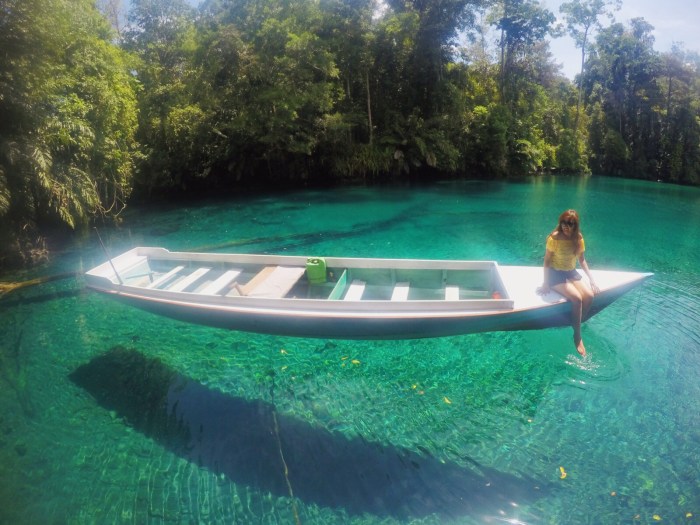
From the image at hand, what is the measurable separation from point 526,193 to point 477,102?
11.0 m

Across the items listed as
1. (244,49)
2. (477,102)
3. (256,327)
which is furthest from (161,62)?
(256,327)

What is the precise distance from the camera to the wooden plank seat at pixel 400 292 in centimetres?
575

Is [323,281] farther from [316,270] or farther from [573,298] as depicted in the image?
[573,298]

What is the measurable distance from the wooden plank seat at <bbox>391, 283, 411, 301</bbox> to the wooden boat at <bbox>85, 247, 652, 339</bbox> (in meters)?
0.02

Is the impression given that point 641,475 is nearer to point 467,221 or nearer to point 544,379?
point 544,379

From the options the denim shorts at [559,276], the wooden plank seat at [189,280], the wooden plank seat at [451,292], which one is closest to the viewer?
the denim shorts at [559,276]

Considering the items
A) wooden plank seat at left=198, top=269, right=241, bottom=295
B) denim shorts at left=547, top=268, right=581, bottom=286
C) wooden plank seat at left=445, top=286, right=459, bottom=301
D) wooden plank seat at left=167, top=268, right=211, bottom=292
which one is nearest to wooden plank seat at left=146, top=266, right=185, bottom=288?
wooden plank seat at left=167, top=268, right=211, bottom=292

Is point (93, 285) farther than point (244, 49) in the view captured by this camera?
No

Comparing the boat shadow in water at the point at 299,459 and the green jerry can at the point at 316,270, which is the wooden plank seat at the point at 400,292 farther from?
the boat shadow in water at the point at 299,459

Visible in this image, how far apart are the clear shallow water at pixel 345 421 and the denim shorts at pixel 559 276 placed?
57.7 inches

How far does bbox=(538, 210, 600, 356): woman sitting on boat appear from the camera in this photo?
496 centimetres

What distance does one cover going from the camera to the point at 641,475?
4020 millimetres

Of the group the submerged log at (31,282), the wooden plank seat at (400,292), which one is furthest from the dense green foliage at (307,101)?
the wooden plank seat at (400,292)

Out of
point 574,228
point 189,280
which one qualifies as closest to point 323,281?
point 189,280
